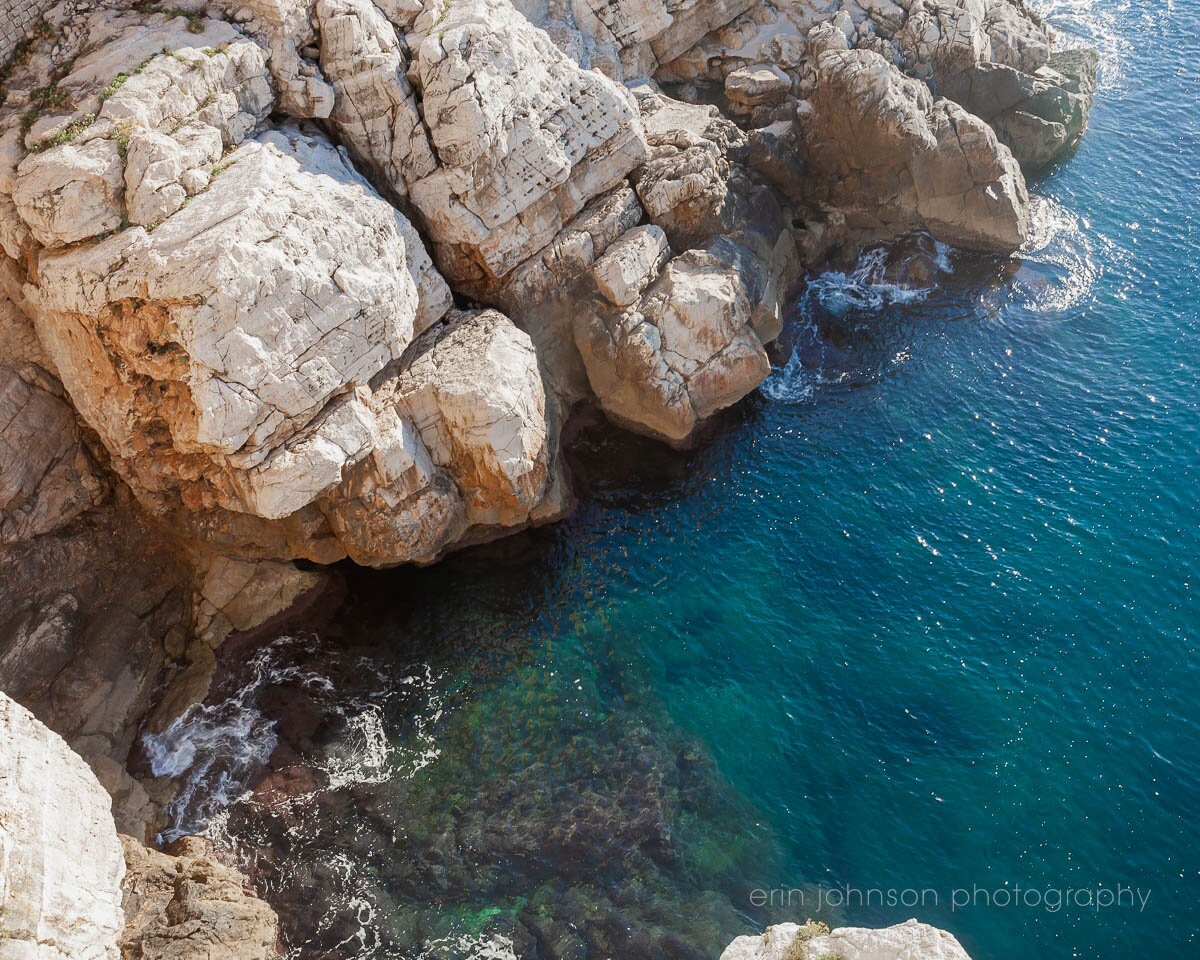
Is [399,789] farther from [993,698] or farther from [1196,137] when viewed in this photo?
[1196,137]

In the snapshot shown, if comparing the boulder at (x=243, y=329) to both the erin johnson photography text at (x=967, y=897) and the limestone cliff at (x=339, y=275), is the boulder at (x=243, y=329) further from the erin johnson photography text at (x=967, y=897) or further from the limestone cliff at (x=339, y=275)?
the erin johnson photography text at (x=967, y=897)

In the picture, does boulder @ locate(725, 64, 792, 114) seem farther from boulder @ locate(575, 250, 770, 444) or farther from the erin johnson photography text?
the erin johnson photography text

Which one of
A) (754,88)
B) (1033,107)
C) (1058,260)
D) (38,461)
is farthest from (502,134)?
(1033,107)

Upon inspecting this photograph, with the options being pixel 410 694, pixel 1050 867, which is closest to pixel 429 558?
pixel 410 694

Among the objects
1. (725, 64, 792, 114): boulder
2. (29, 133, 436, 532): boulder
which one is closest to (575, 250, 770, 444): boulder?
(29, 133, 436, 532): boulder

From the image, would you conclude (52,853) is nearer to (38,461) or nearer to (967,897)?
(38,461)
